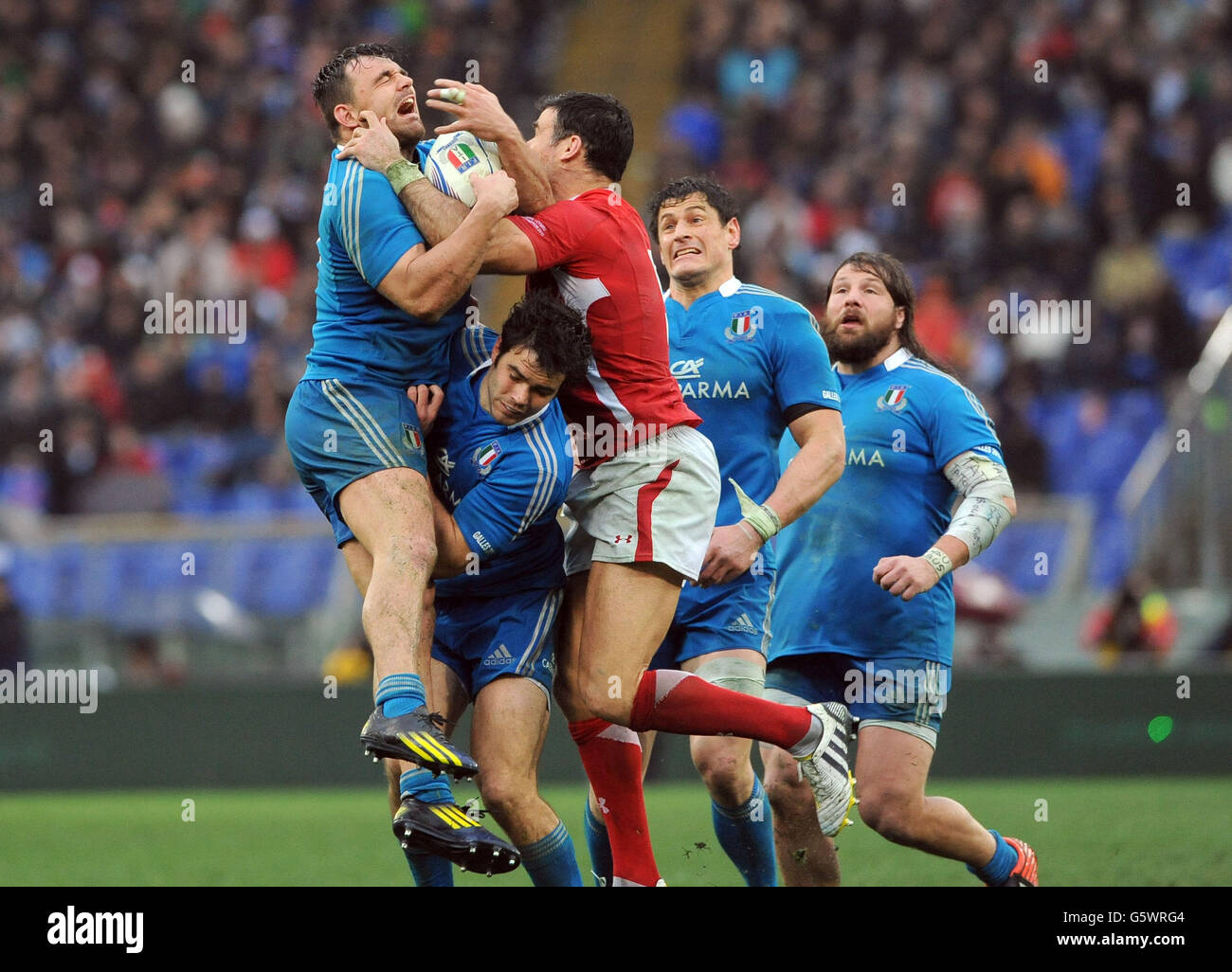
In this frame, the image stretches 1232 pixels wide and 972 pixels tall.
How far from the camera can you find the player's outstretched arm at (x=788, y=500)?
6.05 metres

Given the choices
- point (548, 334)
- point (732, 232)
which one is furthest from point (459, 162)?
point (732, 232)

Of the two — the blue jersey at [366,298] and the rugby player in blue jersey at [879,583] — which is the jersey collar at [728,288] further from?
the blue jersey at [366,298]

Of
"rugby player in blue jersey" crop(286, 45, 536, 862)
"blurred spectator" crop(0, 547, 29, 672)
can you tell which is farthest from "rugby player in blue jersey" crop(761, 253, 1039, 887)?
"blurred spectator" crop(0, 547, 29, 672)

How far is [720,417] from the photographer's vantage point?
6.82m

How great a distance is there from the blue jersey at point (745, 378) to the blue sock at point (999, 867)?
142 cm

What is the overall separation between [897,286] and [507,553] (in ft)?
6.68

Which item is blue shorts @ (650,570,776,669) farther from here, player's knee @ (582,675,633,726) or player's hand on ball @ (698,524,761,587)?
player's knee @ (582,675,633,726)

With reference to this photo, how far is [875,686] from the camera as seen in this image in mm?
6441

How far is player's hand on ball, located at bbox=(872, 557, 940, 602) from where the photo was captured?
6000mm

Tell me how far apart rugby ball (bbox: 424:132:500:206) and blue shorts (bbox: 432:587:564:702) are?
146 centimetres

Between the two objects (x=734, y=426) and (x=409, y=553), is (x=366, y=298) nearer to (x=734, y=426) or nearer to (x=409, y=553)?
(x=409, y=553)

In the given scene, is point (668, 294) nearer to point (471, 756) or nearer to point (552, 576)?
point (552, 576)

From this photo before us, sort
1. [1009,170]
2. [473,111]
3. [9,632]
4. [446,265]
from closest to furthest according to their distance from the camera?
[446,265]
[473,111]
[9,632]
[1009,170]
